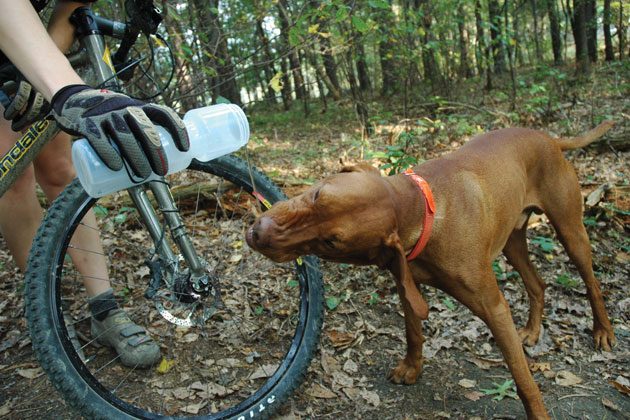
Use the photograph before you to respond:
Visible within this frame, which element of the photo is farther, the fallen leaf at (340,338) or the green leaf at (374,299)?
the green leaf at (374,299)

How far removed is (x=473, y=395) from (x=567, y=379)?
657mm

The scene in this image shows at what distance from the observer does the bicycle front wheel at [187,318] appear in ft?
6.91

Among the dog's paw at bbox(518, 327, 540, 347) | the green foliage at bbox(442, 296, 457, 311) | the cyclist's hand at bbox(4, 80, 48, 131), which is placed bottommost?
the dog's paw at bbox(518, 327, 540, 347)

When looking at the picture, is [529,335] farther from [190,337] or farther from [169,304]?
[169,304]

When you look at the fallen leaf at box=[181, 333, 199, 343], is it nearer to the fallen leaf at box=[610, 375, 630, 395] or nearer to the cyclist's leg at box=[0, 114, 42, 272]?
the cyclist's leg at box=[0, 114, 42, 272]

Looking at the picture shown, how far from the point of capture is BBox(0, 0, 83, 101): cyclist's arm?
5.50ft

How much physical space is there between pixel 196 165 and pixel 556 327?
2911mm

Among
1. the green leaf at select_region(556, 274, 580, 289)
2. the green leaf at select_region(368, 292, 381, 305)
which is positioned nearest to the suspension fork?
the green leaf at select_region(368, 292, 381, 305)

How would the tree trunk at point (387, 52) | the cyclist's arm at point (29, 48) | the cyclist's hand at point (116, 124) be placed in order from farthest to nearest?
the tree trunk at point (387, 52) → the cyclist's arm at point (29, 48) → the cyclist's hand at point (116, 124)

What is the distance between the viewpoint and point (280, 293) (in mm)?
3682

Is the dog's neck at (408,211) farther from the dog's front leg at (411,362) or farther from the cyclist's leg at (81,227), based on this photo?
the cyclist's leg at (81,227)

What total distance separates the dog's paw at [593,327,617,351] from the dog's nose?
2653mm

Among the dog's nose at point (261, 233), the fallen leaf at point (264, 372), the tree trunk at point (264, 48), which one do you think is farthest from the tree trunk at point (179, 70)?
the dog's nose at point (261, 233)

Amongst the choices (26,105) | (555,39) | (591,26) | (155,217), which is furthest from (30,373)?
(555,39)
